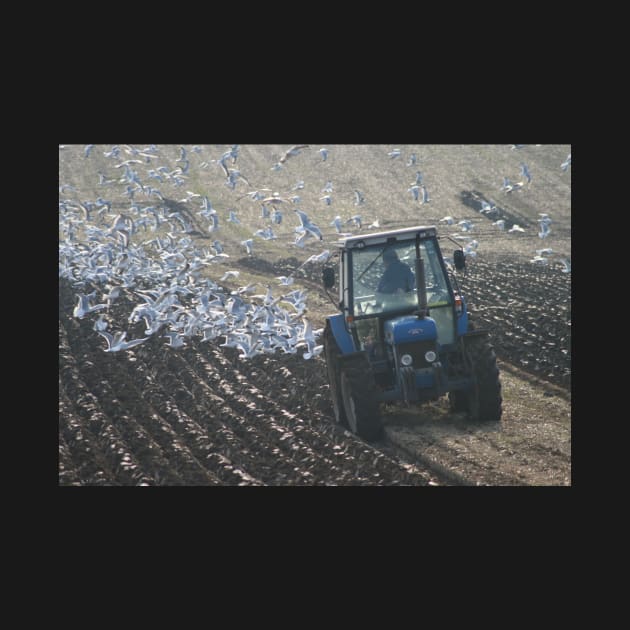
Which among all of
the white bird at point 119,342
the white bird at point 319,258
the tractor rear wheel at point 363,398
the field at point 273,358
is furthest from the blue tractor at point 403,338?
the white bird at point 319,258

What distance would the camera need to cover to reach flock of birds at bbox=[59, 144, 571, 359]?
13.0m

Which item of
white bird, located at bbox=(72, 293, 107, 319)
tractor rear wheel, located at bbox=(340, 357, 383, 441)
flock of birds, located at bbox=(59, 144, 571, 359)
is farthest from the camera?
white bird, located at bbox=(72, 293, 107, 319)

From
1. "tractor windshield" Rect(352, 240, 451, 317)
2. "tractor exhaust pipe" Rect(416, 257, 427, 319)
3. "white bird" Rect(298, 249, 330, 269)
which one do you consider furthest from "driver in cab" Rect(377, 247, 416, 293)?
"white bird" Rect(298, 249, 330, 269)

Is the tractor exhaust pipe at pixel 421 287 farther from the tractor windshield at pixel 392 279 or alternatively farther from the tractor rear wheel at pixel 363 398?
the tractor rear wheel at pixel 363 398

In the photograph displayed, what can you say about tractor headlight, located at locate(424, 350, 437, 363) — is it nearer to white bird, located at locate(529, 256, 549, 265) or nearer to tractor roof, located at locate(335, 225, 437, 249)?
tractor roof, located at locate(335, 225, 437, 249)

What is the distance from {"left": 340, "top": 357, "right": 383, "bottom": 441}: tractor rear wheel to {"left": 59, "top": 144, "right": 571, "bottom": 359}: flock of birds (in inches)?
125

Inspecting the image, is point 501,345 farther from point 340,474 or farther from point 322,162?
point 322,162

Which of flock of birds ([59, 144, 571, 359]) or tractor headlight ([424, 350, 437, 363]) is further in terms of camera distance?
flock of birds ([59, 144, 571, 359])

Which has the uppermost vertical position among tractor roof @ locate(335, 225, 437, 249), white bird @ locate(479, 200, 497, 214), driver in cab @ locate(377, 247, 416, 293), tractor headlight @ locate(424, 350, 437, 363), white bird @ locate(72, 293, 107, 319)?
white bird @ locate(479, 200, 497, 214)

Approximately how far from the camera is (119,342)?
41.4 ft

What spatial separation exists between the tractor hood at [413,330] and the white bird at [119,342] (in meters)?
4.79

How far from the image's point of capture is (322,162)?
2989 cm

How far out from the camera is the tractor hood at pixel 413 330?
8.71m

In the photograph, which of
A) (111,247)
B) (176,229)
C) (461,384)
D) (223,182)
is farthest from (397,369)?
(223,182)
